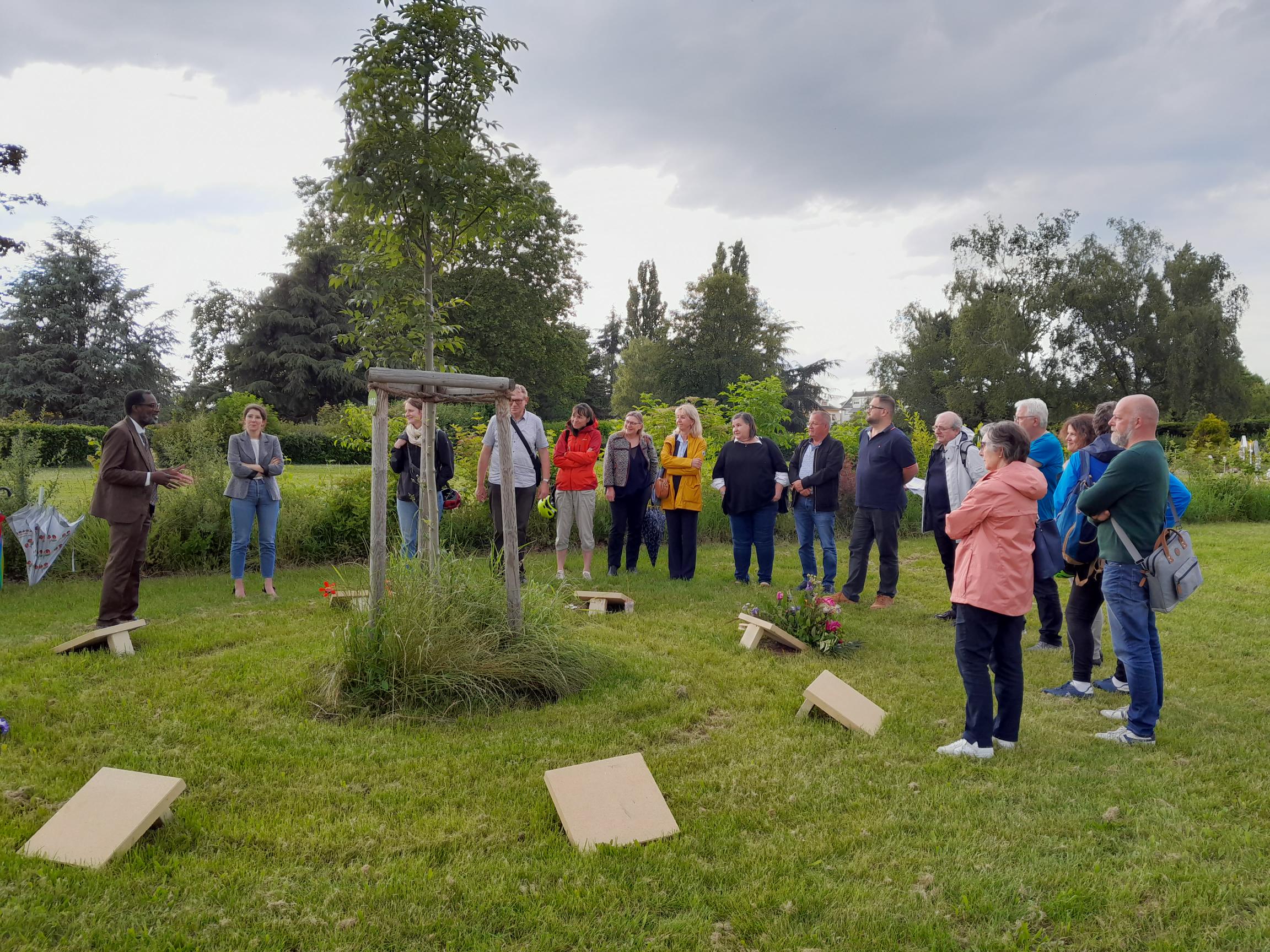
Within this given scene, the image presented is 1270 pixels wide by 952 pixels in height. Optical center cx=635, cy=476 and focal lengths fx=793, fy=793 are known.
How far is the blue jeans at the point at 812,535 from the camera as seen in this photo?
8102mm

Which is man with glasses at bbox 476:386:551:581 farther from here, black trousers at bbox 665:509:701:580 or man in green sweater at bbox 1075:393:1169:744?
man in green sweater at bbox 1075:393:1169:744

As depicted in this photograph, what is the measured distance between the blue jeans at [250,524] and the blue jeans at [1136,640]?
23.1 feet

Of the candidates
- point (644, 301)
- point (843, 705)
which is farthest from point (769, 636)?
point (644, 301)

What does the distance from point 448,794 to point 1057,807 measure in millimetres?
2683

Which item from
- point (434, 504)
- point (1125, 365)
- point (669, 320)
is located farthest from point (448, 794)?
point (669, 320)

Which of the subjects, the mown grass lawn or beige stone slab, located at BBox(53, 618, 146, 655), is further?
beige stone slab, located at BBox(53, 618, 146, 655)

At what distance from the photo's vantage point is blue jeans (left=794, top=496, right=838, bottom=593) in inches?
319

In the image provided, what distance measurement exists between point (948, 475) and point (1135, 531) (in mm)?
2670

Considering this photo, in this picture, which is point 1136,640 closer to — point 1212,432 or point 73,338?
point 1212,432

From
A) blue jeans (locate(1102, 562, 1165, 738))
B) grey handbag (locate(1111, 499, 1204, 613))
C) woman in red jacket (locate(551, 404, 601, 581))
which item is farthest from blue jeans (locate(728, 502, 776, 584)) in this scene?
grey handbag (locate(1111, 499, 1204, 613))

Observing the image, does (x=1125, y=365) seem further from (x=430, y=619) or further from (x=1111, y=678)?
(x=430, y=619)

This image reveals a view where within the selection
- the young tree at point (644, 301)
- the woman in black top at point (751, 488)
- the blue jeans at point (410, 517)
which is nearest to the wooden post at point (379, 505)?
the blue jeans at point (410, 517)

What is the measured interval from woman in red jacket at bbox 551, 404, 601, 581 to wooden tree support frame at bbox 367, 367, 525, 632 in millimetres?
2990

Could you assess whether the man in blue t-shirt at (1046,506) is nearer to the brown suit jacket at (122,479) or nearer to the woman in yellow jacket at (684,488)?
the woman in yellow jacket at (684,488)
